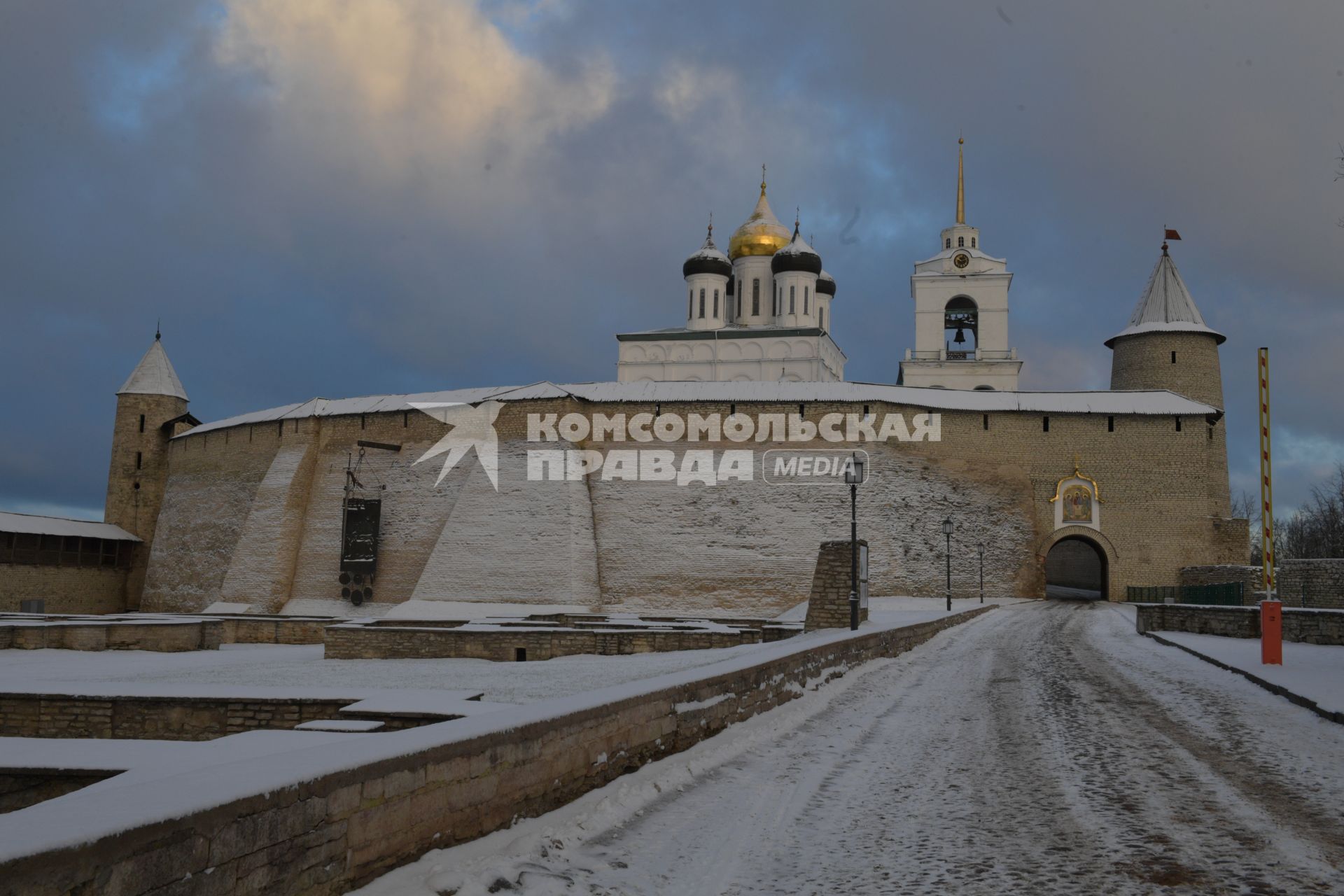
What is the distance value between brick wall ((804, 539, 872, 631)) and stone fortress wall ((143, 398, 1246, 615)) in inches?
562

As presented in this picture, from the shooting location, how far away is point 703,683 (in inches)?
260

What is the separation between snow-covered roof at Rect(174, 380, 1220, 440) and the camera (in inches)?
1243

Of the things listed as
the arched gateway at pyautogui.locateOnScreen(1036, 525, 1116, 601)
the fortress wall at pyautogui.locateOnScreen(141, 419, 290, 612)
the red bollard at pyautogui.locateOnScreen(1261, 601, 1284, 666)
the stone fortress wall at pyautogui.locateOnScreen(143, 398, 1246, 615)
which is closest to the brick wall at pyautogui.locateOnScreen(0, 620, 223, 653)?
the stone fortress wall at pyautogui.locateOnScreen(143, 398, 1246, 615)

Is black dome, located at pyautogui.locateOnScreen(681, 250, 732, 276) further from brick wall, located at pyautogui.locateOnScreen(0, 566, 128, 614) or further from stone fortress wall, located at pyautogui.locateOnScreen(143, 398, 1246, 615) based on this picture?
brick wall, located at pyautogui.locateOnScreen(0, 566, 128, 614)

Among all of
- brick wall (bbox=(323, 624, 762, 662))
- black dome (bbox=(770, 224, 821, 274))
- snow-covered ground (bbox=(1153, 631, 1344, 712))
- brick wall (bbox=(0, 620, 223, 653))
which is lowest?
brick wall (bbox=(0, 620, 223, 653))

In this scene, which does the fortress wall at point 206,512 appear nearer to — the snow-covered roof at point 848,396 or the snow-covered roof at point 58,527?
the snow-covered roof at point 58,527

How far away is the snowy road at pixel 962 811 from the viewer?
12.6 feet

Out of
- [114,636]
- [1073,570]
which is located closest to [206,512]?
[114,636]

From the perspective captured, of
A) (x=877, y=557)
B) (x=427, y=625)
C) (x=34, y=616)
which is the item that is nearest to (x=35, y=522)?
(x=34, y=616)

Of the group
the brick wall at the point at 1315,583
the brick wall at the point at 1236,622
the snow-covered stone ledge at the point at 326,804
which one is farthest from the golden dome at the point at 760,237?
the snow-covered stone ledge at the point at 326,804

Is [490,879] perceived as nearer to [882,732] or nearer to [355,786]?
[355,786]

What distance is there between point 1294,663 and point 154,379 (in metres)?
40.5

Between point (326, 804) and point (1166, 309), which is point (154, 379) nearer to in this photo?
point (1166, 309)

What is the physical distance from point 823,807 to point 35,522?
38977mm
